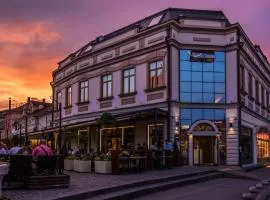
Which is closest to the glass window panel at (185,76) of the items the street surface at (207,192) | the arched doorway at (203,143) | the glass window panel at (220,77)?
the glass window panel at (220,77)

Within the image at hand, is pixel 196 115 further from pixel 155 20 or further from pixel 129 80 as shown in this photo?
pixel 155 20

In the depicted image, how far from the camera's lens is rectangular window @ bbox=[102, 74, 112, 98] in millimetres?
37188

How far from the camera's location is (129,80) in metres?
35.2

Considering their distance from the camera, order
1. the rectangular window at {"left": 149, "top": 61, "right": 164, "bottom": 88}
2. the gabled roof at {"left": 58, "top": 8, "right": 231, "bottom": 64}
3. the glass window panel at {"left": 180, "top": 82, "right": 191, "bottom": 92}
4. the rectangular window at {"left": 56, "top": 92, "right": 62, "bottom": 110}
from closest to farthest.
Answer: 1. the glass window panel at {"left": 180, "top": 82, "right": 191, "bottom": 92}
2. the rectangular window at {"left": 149, "top": 61, "right": 164, "bottom": 88}
3. the gabled roof at {"left": 58, "top": 8, "right": 231, "bottom": 64}
4. the rectangular window at {"left": 56, "top": 92, "right": 62, "bottom": 110}

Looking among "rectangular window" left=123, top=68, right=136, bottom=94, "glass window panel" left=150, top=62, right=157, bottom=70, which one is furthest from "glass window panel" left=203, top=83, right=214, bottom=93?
"rectangular window" left=123, top=68, right=136, bottom=94

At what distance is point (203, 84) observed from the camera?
32.7 metres

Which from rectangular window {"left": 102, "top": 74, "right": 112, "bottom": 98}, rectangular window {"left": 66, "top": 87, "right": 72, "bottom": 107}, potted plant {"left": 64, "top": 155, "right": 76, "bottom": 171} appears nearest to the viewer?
potted plant {"left": 64, "top": 155, "right": 76, "bottom": 171}

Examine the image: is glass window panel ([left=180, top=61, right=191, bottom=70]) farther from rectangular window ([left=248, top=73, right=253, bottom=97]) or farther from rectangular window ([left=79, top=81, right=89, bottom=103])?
rectangular window ([left=79, top=81, right=89, bottom=103])

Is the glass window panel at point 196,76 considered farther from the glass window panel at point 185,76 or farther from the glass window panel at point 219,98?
the glass window panel at point 219,98

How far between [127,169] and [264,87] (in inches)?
955

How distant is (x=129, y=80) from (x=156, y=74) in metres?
2.98

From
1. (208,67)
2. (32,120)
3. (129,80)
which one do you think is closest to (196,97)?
(208,67)

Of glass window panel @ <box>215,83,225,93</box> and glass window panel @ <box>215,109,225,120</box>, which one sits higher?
glass window panel @ <box>215,83,225,93</box>

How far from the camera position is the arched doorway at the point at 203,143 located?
31906mm
